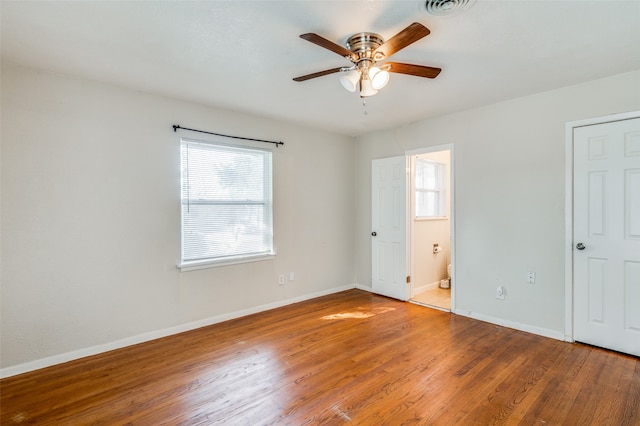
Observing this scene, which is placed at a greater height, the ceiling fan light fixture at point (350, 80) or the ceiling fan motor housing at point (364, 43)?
the ceiling fan motor housing at point (364, 43)

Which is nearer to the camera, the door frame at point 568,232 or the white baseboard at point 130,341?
the white baseboard at point 130,341

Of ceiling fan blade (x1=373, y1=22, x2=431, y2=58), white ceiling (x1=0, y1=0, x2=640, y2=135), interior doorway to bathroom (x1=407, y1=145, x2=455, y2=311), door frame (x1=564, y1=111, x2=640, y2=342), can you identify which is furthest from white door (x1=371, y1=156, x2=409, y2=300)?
ceiling fan blade (x1=373, y1=22, x2=431, y2=58)

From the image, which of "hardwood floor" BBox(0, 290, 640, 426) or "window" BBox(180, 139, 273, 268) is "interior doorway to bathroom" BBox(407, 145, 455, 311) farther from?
"window" BBox(180, 139, 273, 268)

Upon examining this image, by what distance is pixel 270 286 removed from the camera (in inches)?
158

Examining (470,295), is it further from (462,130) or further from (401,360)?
(462,130)

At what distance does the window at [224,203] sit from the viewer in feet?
11.0

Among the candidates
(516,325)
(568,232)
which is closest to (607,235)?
(568,232)

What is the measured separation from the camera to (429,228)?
4883mm

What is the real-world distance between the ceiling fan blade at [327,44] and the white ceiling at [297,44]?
0.15 m

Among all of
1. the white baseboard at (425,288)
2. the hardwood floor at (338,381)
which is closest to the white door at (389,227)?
the white baseboard at (425,288)

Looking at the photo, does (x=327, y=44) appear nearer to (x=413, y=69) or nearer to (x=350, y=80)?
(x=350, y=80)

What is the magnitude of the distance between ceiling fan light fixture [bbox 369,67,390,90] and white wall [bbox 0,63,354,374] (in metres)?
2.11

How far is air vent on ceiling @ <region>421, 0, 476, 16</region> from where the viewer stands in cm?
169

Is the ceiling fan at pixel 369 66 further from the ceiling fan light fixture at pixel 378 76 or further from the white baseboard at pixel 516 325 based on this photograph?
the white baseboard at pixel 516 325
